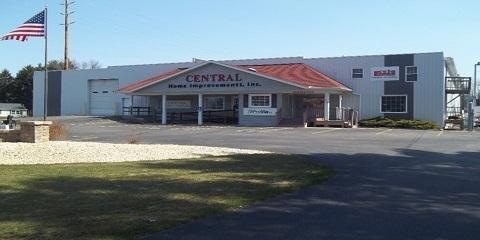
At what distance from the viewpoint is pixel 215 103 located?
48.1m

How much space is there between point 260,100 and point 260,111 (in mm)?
919

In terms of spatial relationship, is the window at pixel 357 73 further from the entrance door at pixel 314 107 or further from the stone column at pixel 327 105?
the stone column at pixel 327 105

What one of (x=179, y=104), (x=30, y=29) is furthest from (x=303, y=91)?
(x=30, y=29)

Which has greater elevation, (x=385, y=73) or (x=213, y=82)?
(x=385, y=73)

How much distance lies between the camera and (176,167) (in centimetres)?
1423

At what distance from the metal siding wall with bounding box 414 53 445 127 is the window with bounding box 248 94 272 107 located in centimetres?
1055

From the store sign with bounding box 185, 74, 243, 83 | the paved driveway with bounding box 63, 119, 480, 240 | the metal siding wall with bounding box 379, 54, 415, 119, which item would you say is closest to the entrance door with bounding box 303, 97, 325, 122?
the metal siding wall with bounding box 379, 54, 415, 119

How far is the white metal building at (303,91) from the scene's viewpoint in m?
41.2

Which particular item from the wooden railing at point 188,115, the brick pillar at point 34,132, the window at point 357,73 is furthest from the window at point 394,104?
the brick pillar at point 34,132

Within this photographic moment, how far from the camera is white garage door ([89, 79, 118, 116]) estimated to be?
55.6 metres

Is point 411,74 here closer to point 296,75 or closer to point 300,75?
point 300,75

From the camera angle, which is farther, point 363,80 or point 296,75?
point 363,80

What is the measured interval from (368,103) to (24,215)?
124 ft

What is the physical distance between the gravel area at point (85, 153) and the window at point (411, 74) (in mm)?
26204
